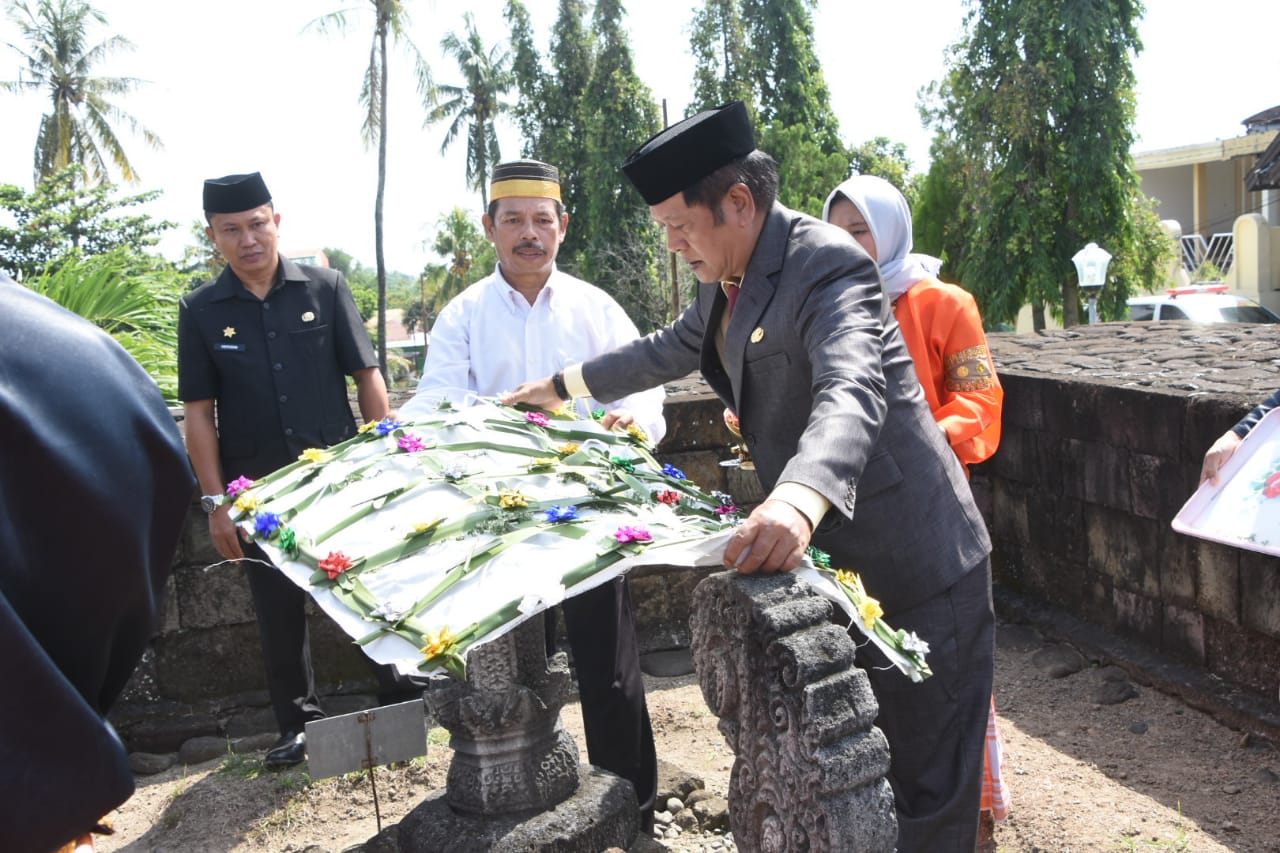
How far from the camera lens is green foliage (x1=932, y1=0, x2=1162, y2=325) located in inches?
862

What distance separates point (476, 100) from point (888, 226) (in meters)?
36.7

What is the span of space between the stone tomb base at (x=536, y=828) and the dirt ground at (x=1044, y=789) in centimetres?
40

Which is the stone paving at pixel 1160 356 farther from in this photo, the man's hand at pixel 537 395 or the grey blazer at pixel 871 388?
the man's hand at pixel 537 395

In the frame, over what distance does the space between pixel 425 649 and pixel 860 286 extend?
1.12m

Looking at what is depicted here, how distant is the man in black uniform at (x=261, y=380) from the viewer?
402cm

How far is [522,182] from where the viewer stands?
3.62 m

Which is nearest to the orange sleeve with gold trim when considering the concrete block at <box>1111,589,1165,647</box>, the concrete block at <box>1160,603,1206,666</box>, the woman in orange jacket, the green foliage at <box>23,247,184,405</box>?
the woman in orange jacket

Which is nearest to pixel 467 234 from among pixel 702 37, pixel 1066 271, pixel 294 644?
pixel 702 37

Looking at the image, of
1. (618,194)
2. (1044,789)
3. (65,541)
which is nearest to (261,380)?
(1044,789)

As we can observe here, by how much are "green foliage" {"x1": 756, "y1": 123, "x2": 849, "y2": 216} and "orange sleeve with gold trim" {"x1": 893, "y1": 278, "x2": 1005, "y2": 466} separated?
27.2 metres

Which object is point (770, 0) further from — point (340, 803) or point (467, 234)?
point (340, 803)

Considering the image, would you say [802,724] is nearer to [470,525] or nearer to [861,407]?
[861,407]

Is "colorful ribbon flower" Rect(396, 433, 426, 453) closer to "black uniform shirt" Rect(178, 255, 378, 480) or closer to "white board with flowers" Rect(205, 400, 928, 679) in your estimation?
"white board with flowers" Rect(205, 400, 928, 679)

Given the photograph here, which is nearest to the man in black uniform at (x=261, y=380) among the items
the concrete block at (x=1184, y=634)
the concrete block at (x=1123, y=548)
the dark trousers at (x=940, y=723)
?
the dark trousers at (x=940, y=723)
